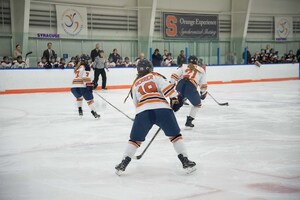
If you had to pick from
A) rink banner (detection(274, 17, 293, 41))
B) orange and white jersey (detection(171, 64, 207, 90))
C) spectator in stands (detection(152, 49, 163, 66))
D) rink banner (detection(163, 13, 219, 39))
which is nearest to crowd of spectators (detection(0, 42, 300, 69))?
spectator in stands (detection(152, 49, 163, 66))

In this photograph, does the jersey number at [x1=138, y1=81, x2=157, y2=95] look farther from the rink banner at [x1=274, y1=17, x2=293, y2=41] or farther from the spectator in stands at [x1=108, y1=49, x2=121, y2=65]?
the rink banner at [x1=274, y1=17, x2=293, y2=41]

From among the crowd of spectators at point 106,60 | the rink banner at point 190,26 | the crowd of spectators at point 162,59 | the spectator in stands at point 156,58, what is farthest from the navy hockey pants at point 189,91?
the rink banner at point 190,26

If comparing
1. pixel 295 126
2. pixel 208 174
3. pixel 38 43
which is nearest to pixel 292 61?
pixel 38 43

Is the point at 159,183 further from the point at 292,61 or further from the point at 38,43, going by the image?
the point at 292,61

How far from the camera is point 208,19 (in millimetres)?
22875

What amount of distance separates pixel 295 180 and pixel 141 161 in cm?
154

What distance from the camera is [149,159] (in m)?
4.55

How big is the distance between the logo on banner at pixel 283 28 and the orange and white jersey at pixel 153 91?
73.3ft

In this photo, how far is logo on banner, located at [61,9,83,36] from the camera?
17906 millimetres

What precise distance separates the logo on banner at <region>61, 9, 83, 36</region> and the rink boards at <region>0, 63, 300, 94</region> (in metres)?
3.93

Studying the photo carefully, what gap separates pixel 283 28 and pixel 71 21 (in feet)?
42.9

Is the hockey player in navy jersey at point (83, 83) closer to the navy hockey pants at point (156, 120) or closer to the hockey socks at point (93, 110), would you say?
the hockey socks at point (93, 110)

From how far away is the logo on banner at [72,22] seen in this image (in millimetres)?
17906

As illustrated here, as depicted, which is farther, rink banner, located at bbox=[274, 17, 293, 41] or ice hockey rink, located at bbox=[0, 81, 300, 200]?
rink banner, located at bbox=[274, 17, 293, 41]
